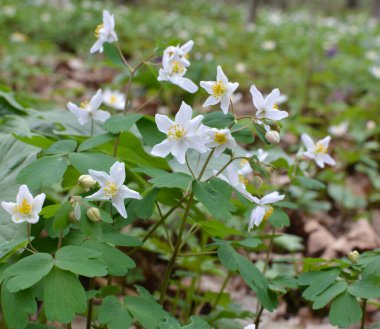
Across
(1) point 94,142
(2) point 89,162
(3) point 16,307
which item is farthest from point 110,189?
(3) point 16,307

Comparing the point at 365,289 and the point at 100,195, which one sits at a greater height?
the point at 100,195

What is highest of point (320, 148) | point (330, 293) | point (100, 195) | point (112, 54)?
point (112, 54)

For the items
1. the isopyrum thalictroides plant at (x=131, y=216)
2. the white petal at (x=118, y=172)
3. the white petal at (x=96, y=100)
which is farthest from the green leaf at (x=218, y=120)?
the white petal at (x=96, y=100)

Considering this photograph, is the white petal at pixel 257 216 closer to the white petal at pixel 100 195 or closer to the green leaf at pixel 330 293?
the green leaf at pixel 330 293

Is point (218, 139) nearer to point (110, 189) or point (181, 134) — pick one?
point (181, 134)

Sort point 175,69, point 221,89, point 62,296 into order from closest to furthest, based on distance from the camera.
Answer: point 62,296 → point 221,89 → point 175,69

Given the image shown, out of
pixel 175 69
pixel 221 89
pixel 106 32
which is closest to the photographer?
pixel 221 89

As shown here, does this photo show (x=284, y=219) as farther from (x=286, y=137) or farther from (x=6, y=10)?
(x=6, y=10)

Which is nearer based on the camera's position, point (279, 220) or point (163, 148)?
point (163, 148)

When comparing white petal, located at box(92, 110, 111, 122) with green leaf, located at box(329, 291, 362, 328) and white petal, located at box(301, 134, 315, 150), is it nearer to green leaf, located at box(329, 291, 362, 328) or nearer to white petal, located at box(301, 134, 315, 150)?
white petal, located at box(301, 134, 315, 150)
